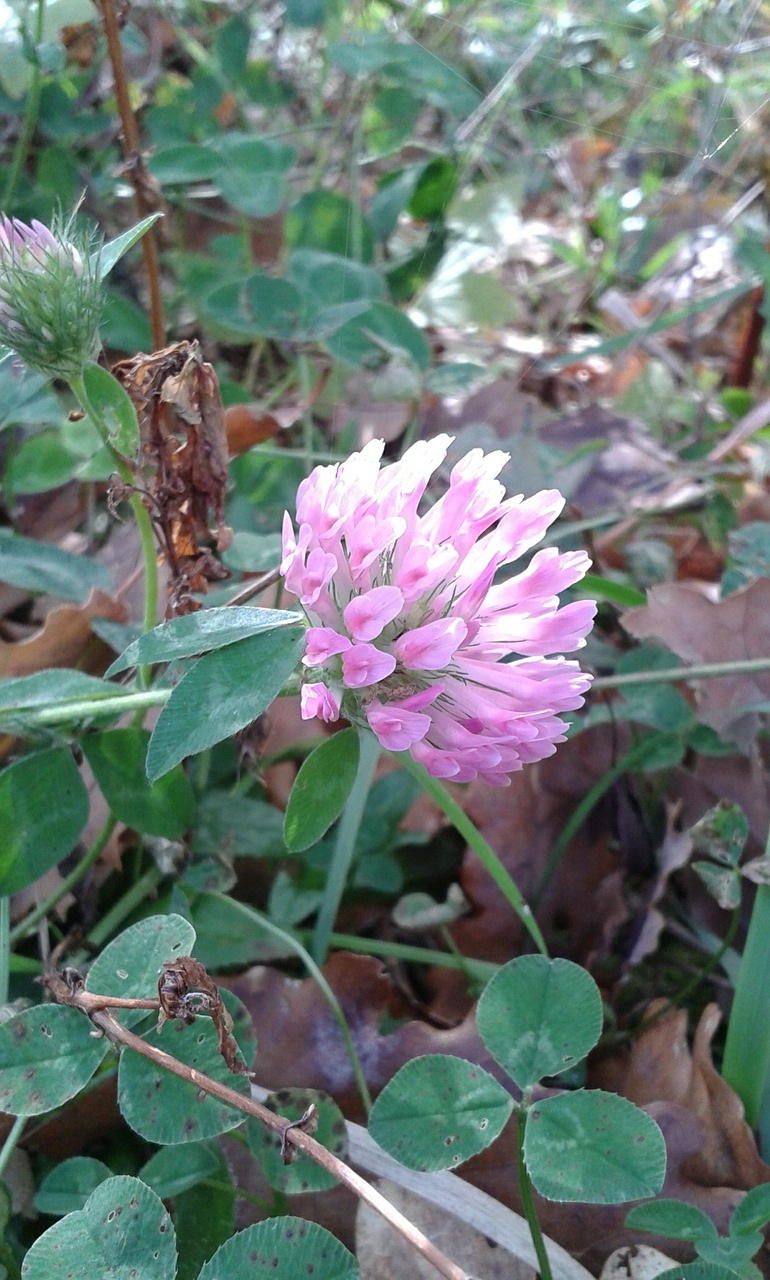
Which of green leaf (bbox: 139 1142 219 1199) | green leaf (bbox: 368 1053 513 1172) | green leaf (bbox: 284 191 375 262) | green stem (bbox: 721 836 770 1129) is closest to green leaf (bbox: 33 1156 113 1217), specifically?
green leaf (bbox: 139 1142 219 1199)

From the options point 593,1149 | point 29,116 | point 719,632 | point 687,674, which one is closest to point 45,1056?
point 593,1149

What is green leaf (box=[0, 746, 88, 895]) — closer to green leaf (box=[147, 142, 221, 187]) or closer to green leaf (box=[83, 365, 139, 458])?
green leaf (box=[83, 365, 139, 458])

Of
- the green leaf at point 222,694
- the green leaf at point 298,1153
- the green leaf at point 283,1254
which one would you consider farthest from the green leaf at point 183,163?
the green leaf at point 283,1254

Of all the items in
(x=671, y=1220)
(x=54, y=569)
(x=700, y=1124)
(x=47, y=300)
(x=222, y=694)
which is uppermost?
(x=47, y=300)

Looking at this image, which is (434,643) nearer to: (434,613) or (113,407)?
(434,613)

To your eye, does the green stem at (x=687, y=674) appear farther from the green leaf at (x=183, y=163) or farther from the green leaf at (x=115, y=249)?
the green leaf at (x=183, y=163)

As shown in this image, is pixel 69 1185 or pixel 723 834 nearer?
pixel 69 1185
